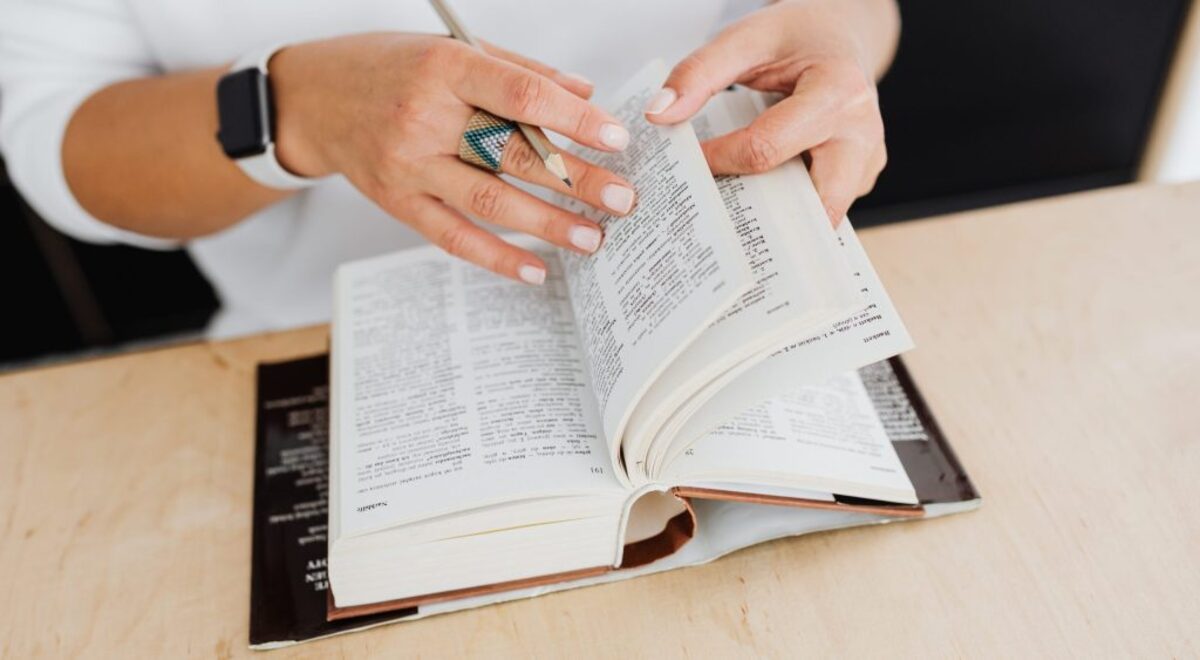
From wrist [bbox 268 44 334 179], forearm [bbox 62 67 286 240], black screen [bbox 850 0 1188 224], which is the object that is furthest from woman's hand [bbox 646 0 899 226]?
black screen [bbox 850 0 1188 224]

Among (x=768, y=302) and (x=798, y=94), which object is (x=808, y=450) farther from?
(x=798, y=94)

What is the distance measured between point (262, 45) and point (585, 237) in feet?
1.83

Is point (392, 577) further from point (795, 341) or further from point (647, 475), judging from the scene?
point (795, 341)

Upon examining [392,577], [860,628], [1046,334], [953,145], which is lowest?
[860,628]

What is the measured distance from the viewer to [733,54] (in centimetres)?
71

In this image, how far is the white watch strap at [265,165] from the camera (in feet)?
2.74

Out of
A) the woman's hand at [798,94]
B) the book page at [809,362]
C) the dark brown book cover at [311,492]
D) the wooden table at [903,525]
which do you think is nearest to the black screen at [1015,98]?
the wooden table at [903,525]

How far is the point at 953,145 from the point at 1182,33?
0.46m

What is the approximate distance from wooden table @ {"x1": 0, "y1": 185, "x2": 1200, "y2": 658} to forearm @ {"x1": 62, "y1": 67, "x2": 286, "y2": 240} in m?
0.16

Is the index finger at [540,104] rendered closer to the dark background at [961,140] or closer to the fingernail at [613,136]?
the fingernail at [613,136]

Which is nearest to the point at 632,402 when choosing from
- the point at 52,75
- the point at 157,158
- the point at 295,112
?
the point at 295,112

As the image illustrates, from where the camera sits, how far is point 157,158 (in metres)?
0.90

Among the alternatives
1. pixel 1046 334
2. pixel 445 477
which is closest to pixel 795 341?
pixel 445 477

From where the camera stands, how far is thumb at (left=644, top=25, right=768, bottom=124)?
0.66 metres
